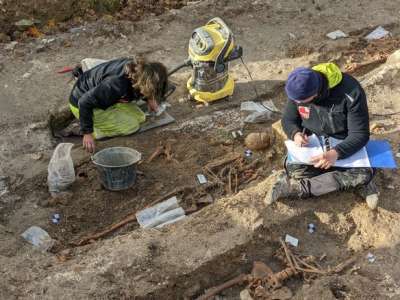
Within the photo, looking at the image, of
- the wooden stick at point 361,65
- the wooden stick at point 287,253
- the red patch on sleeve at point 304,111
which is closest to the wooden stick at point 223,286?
the wooden stick at point 287,253

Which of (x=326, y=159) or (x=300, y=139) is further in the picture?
(x=300, y=139)

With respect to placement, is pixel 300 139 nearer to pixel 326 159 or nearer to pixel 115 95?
pixel 326 159

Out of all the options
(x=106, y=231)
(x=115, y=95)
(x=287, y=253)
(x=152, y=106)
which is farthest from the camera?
(x=152, y=106)

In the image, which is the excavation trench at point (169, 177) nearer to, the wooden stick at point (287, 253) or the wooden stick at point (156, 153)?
the wooden stick at point (156, 153)

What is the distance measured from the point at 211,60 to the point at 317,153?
7.65 feet

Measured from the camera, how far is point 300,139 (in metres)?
5.25

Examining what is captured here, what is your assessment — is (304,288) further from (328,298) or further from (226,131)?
(226,131)

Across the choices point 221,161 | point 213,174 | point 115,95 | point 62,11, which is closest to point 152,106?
point 115,95

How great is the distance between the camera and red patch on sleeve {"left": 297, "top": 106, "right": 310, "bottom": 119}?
5.25 meters

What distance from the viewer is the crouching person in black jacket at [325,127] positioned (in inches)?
190

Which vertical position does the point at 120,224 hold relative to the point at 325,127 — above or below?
below

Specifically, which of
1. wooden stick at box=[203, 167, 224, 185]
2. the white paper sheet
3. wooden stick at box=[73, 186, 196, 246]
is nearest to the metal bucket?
wooden stick at box=[73, 186, 196, 246]

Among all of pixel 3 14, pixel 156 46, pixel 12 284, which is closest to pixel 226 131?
pixel 156 46

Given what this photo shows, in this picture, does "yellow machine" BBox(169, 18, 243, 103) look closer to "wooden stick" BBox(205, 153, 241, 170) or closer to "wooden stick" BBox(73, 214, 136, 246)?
"wooden stick" BBox(205, 153, 241, 170)
